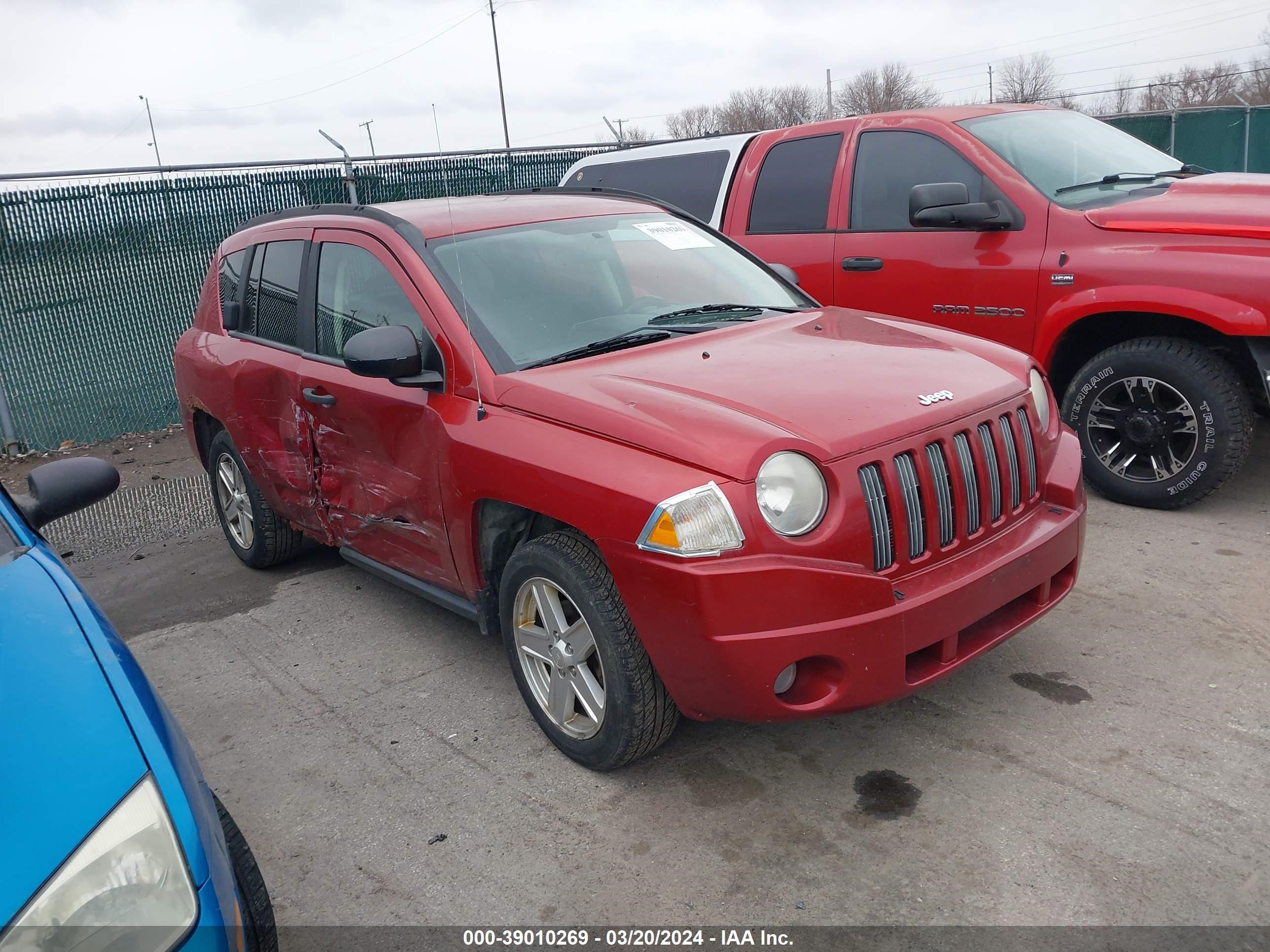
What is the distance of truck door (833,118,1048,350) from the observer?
517 cm

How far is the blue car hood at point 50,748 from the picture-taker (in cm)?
165

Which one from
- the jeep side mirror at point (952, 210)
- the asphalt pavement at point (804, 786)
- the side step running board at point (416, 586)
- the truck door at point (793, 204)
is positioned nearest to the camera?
the asphalt pavement at point (804, 786)

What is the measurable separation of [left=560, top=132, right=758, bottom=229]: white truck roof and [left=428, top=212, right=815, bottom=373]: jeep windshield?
242 centimetres

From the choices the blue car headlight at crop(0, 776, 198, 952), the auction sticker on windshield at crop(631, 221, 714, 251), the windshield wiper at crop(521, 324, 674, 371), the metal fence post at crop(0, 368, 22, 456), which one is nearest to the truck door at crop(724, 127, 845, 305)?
the auction sticker on windshield at crop(631, 221, 714, 251)

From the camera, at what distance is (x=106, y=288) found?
8734mm

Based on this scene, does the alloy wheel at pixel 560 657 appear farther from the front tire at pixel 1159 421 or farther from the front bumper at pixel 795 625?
the front tire at pixel 1159 421

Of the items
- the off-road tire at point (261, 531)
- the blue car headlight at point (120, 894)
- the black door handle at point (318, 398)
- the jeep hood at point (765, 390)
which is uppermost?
the jeep hood at point (765, 390)

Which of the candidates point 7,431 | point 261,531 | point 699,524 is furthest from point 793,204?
point 7,431

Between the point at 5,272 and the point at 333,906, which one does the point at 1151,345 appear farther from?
the point at 5,272

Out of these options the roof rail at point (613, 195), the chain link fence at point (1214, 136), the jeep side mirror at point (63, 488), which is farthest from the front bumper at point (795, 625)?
the chain link fence at point (1214, 136)

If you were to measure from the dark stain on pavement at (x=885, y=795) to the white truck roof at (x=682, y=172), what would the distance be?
14.4ft

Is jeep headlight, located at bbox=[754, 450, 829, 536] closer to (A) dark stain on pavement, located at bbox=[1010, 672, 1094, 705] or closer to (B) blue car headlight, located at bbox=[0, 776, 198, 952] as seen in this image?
(A) dark stain on pavement, located at bbox=[1010, 672, 1094, 705]

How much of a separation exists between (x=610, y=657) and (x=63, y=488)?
5.26 ft

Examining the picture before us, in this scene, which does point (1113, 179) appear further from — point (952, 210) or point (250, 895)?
point (250, 895)
